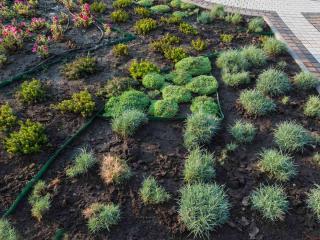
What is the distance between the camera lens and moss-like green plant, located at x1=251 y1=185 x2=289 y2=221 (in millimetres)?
4832

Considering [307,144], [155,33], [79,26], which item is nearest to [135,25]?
[155,33]

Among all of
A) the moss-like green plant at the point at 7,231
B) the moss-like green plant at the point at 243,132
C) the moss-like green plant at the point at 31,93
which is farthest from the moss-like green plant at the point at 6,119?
the moss-like green plant at the point at 243,132

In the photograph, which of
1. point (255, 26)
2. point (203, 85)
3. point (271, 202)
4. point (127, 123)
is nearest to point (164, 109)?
point (127, 123)

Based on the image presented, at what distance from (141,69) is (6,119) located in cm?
293

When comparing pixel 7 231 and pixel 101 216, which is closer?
pixel 7 231

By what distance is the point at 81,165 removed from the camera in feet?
17.9

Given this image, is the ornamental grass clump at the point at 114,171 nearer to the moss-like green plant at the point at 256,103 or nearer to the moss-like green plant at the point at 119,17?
the moss-like green plant at the point at 256,103

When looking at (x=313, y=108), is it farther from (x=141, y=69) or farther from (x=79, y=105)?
(x=79, y=105)

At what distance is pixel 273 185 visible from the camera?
5.34 meters

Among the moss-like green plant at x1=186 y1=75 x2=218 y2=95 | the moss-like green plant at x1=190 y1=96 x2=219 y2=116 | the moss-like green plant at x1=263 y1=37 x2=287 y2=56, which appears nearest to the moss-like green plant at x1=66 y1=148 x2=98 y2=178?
the moss-like green plant at x1=190 y1=96 x2=219 y2=116

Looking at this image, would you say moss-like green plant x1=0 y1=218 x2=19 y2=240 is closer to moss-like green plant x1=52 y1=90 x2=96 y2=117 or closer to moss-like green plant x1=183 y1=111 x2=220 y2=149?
moss-like green plant x1=52 y1=90 x2=96 y2=117

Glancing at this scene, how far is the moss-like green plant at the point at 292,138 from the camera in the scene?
5.85 meters

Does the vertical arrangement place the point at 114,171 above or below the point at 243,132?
above

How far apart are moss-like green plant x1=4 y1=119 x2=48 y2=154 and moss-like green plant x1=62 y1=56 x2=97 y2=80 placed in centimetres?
181
